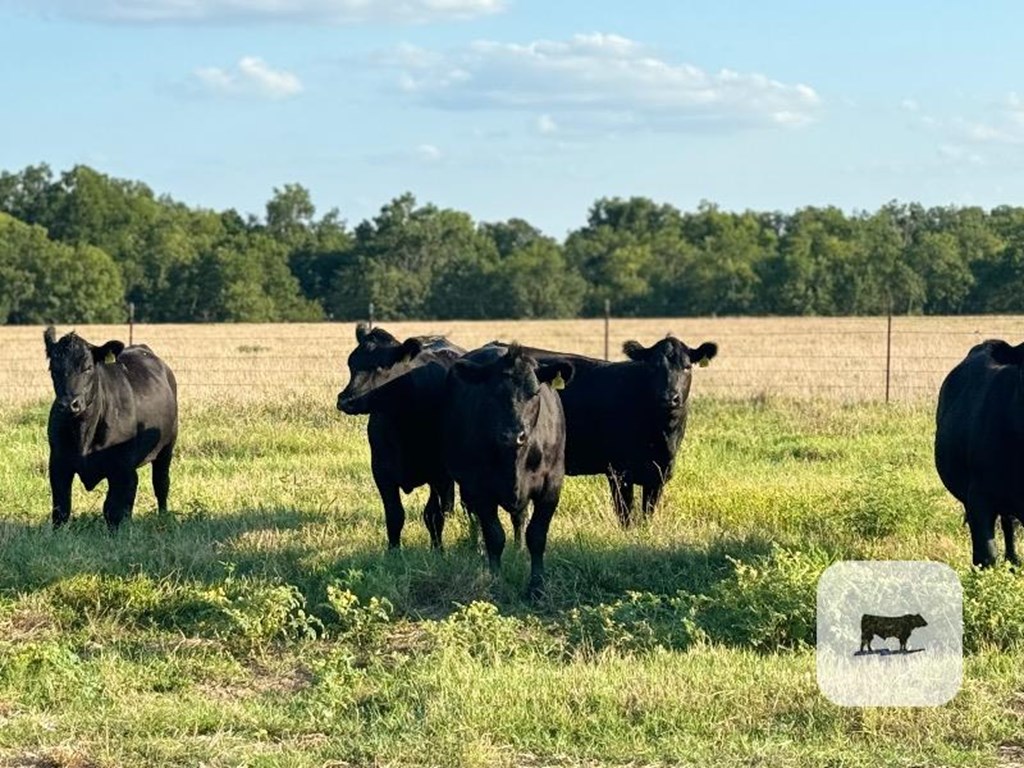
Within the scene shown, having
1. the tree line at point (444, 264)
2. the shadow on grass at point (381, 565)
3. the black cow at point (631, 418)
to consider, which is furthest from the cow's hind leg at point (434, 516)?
the tree line at point (444, 264)

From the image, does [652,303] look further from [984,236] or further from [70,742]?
[70,742]

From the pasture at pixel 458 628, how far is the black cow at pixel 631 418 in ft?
0.94

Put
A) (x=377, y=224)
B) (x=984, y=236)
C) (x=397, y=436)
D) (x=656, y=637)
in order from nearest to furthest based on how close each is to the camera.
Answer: (x=656, y=637), (x=397, y=436), (x=984, y=236), (x=377, y=224)

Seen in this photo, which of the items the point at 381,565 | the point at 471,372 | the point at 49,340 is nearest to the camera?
the point at 381,565

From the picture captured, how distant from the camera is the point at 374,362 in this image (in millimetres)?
10258

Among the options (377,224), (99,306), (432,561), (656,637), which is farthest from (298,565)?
(377,224)

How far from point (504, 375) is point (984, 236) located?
63793mm

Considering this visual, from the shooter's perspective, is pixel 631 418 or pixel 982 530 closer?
pixel 982 530

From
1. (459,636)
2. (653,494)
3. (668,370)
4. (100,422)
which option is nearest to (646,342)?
(653,494)

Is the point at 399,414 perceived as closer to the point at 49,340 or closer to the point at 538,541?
the point at 538,541

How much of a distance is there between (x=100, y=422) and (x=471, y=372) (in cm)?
363

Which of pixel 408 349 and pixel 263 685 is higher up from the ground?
pixel 408 349

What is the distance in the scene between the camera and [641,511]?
37.2ft

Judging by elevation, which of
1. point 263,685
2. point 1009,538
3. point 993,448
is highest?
point 993,448
